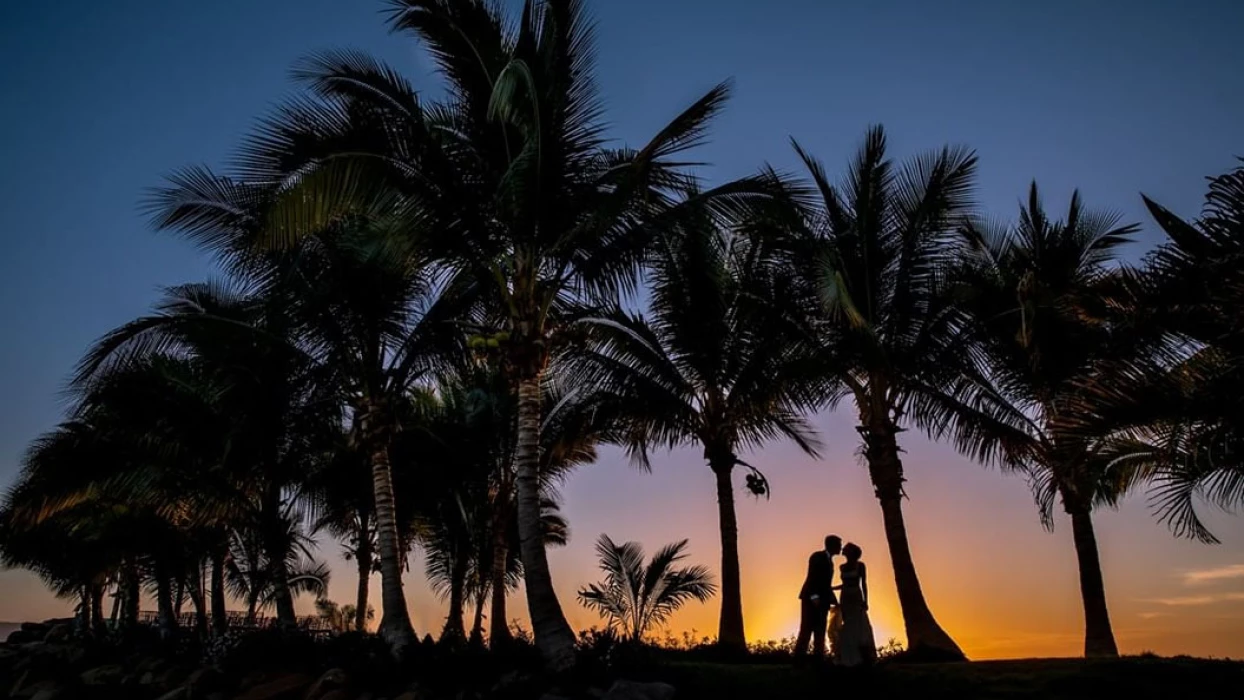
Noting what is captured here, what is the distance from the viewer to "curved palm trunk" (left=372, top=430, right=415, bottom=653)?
13953 millimetres

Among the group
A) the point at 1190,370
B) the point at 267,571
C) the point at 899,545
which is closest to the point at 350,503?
the point at 267,571

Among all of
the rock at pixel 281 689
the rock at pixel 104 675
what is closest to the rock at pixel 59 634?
the rock at pixel 104 675

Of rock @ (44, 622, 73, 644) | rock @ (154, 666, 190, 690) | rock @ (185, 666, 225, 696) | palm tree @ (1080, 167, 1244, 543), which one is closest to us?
palm tree @ (1080, 167, 1244, 543)

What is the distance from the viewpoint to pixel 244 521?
20.0 m

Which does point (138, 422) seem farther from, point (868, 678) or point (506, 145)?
point (868, 678)

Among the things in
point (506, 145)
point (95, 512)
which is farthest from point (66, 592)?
point (506, 145)

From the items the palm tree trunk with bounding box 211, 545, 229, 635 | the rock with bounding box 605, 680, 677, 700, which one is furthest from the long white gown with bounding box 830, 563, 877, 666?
the palm tree trunk with bounding box 211, 545, 229, 635

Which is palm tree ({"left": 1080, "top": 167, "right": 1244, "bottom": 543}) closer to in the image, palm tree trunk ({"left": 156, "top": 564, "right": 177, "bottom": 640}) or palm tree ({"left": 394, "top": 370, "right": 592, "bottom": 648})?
palm tree ({"left": 394, "top": 370, "right": 592, "bottom": 648})

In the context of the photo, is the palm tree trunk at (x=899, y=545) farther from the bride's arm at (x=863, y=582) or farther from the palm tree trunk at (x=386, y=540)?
the palm tree trunk at (x=386, y=540)

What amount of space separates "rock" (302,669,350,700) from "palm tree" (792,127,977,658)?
9.43 meters

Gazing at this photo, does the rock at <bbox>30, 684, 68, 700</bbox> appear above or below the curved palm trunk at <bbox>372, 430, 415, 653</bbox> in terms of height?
below

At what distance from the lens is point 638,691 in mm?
9352

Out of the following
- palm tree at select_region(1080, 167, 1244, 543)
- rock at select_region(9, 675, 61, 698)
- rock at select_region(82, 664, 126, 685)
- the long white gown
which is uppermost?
palm tree at select_region(1080, 167, 1244, 543)

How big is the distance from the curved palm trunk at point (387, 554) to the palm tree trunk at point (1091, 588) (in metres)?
12.1
